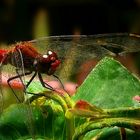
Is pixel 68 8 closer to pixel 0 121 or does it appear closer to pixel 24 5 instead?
pixel 24 5

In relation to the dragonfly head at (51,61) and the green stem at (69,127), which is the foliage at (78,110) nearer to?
the green stem at (69,127)

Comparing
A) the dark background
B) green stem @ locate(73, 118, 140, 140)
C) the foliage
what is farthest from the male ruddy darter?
the dark background

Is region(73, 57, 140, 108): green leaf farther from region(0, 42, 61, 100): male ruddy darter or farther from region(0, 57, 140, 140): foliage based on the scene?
region(0, 42, 61, 100): male ruddy darter

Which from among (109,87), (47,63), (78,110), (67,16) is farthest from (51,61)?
(67,16)

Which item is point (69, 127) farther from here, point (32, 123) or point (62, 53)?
point (62, 53)

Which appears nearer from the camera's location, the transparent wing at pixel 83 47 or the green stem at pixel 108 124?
Answer: the green stem at pixel 108 124

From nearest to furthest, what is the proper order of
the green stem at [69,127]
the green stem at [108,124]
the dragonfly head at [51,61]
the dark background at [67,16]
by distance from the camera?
the green stem at [108,124] < the green stem at [69,127] < the dragonfly head at [51,61] < the dark background at [67,16]

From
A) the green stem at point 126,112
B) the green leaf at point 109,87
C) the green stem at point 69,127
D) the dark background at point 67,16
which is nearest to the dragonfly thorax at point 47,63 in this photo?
the green leaf at point 109,87
